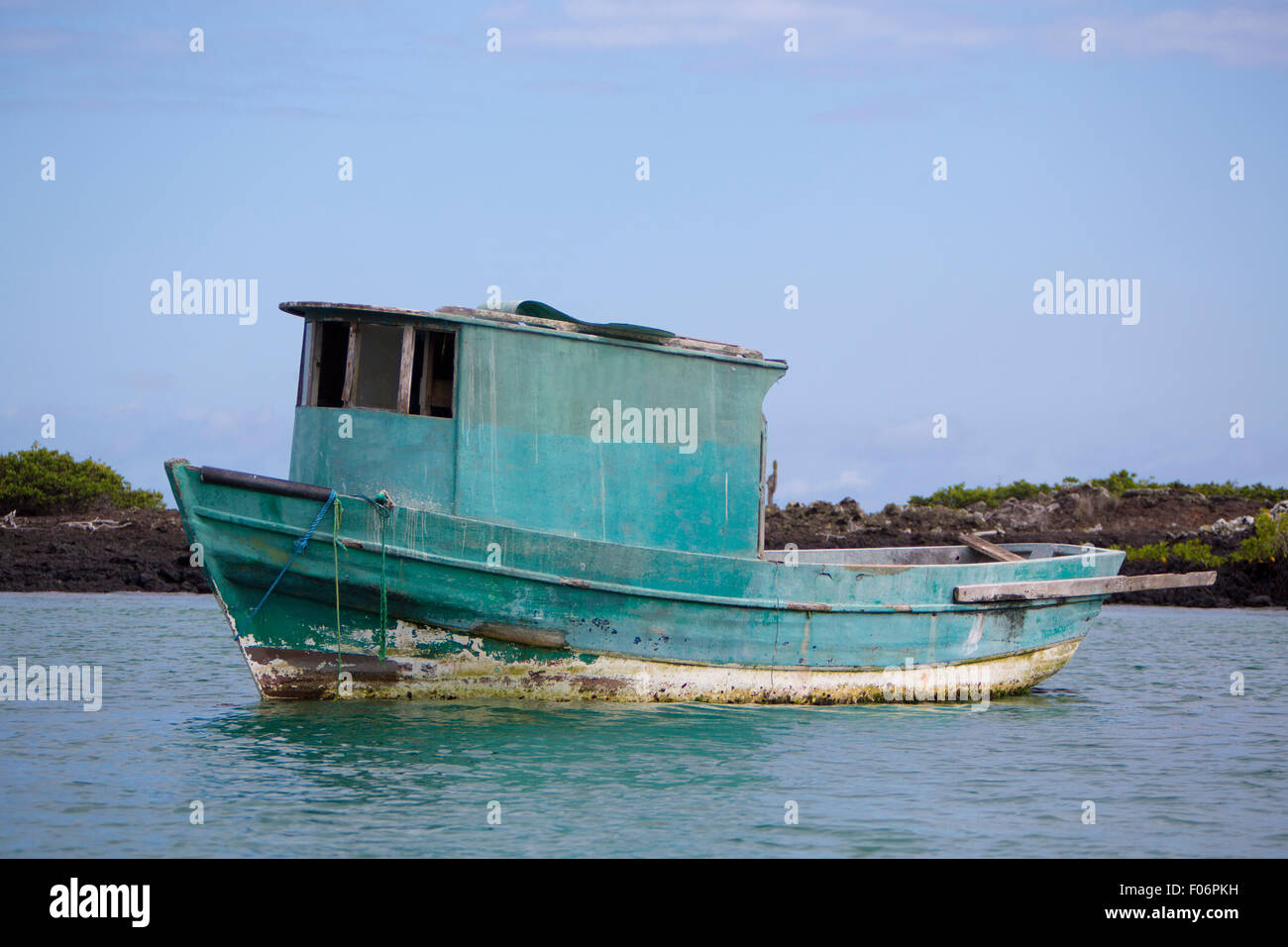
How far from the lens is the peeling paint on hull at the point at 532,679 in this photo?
10.2 metres

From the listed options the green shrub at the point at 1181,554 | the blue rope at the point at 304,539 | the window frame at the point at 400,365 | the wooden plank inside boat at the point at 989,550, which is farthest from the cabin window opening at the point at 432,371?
the green shrub at the point at 1181,554

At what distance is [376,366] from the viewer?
10414mm

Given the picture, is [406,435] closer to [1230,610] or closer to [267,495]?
[267,495]

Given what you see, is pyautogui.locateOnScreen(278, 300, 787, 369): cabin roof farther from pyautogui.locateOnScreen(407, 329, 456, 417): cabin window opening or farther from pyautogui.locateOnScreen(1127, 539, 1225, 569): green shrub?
pyautogui.locateOnScreen(1127, 539, 1225, 569): green shrub

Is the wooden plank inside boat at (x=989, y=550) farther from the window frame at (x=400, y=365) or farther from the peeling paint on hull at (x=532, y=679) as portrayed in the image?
the window frame at (x=400, y=365)

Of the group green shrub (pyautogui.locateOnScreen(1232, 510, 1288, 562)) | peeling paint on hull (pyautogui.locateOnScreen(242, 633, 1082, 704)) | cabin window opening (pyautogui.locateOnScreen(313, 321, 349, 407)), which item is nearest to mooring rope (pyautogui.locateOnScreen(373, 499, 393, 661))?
→ peeling paint on hull (pyautogui.locateOnScreen(242, 633, 1082, 704))

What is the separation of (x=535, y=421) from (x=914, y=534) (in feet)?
61.2

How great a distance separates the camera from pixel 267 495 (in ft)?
32.1

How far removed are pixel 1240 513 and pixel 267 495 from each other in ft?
98.6

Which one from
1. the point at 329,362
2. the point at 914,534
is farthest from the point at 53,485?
the point at 329,362

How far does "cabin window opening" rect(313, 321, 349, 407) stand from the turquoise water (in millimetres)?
2540

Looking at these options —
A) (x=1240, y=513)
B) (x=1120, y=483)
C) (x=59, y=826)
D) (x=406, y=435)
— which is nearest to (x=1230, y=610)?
(x=1240, y=513)

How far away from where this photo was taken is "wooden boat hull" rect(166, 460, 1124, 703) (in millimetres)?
9859

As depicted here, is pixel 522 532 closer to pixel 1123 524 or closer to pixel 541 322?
pixel 541 322
